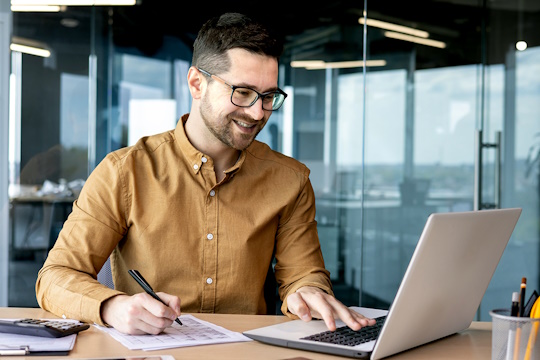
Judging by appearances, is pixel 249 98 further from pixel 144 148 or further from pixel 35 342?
pixel 35 342

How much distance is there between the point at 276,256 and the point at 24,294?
2.17 meters

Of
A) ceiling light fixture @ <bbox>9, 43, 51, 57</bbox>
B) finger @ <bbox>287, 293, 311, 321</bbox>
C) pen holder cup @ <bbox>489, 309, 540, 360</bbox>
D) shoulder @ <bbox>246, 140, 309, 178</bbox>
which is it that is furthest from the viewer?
ceiling light fixture @ <bbox>9, 43, 51, 57</bbox>

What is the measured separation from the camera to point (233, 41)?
72.1 inches

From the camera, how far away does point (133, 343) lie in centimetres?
136

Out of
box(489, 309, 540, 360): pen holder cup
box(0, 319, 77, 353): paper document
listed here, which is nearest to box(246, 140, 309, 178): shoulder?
box(0, 319, 77, 353): paper document

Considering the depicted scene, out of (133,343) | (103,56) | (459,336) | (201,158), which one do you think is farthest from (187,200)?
(103,56)

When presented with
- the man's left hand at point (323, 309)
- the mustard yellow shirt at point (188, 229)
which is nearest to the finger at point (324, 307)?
the man's left hand at point (323, 309)

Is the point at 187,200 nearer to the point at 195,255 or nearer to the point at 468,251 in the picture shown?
the point at 195,255

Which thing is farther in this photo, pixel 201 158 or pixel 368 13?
pixel 368 13

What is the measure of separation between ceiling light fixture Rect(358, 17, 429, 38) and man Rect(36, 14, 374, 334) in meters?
2.19

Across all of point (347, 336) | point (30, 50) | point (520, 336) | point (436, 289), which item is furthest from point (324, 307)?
point (30, 50)

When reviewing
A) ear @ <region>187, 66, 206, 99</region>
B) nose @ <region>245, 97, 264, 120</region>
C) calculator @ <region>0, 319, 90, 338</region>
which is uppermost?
ear @ <region>187, 66, 206, 99</region>

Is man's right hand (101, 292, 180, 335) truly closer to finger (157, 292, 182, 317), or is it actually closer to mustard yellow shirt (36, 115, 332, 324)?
finger (157, 292, 182, 317)

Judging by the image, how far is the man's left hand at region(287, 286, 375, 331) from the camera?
1.44 meters
